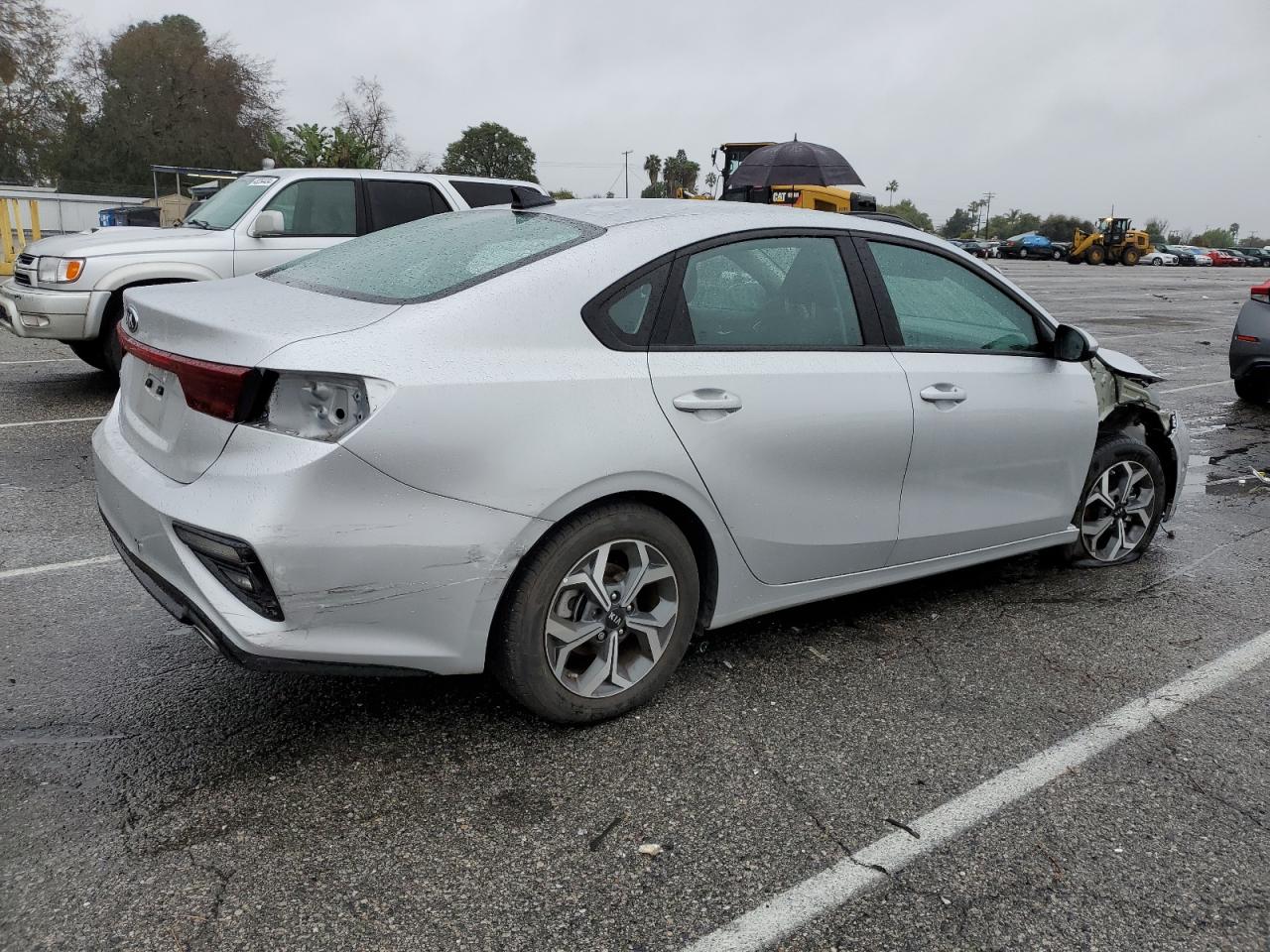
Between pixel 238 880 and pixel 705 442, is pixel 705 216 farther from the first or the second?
pixel 238 880

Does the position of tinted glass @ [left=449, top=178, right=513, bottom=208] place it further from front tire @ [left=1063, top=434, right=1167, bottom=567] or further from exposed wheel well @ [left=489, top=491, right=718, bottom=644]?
exposed wheel well @ [left=489, top=491, right=718, bottom=644]

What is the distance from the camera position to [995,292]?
13.5 feet

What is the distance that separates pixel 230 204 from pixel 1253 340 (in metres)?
9.12

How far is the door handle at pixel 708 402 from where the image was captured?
120 inches

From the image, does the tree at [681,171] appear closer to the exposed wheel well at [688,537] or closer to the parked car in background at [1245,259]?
the parked car in background at [1245,259]

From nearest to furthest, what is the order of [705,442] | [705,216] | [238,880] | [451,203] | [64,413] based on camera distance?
[238,880] < [705,442] < [705,216] < [64,413] < [451,203]

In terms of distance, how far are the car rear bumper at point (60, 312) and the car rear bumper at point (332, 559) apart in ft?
18.7

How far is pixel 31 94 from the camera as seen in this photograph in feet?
159

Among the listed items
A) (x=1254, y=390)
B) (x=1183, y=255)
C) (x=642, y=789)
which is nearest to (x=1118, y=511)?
(x=642, y=789)

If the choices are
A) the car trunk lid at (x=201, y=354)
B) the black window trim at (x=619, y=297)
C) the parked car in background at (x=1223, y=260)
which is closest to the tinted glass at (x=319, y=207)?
the car trunk lid at (x=201, y=354)

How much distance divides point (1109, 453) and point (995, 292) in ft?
3.26

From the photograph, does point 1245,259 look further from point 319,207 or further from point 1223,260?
point 319,207

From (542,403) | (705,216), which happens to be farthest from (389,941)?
(705,216)

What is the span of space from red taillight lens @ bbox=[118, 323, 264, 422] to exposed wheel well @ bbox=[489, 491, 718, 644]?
2.75 ft
